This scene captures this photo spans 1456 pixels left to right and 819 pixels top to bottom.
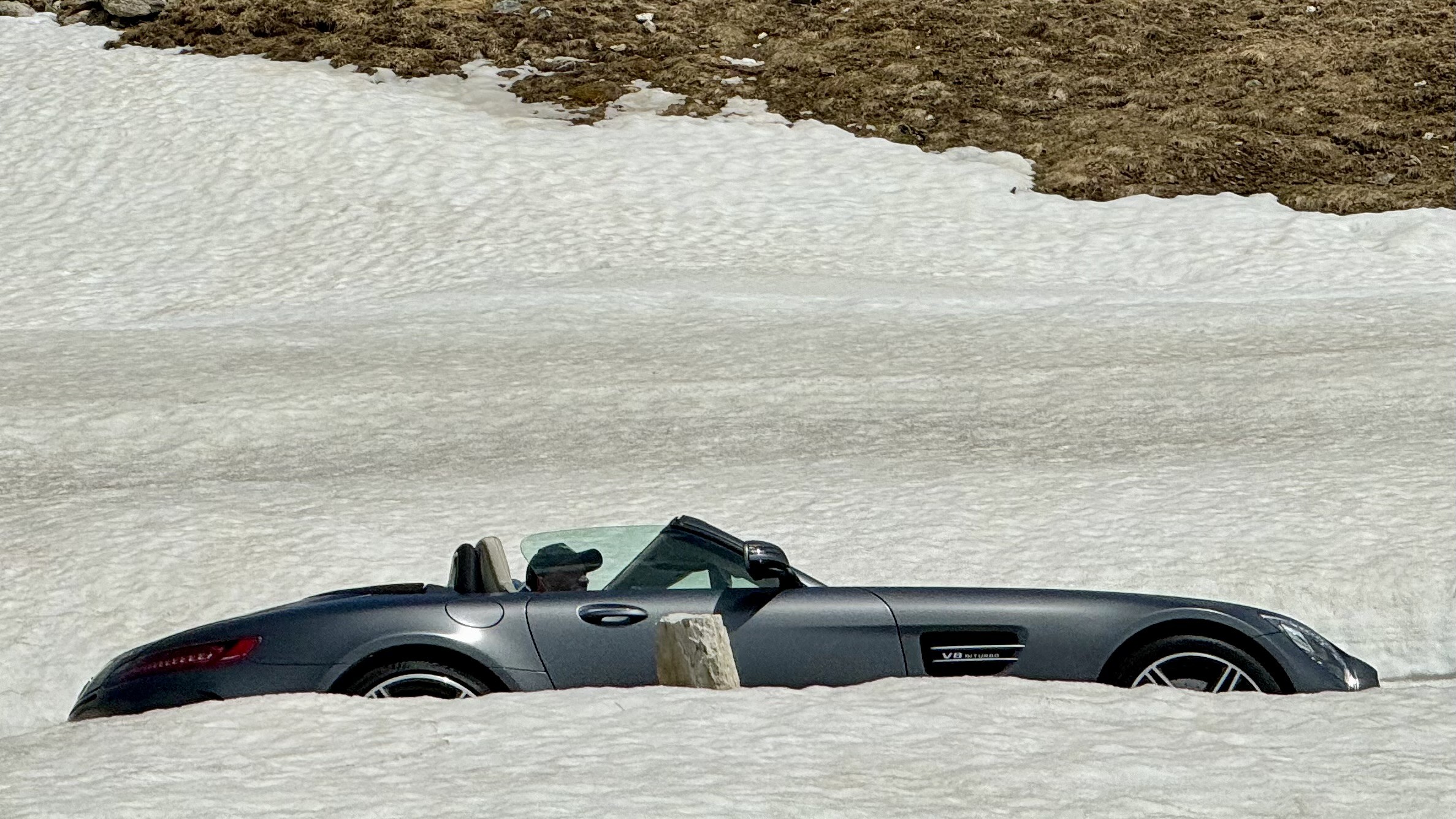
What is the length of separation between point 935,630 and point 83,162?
20167 mm

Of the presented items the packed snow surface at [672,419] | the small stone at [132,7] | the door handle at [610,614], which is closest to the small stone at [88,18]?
the small stone at [132,7]

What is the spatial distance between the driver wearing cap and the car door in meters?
0.14

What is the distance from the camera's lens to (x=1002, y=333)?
15875 millimetres

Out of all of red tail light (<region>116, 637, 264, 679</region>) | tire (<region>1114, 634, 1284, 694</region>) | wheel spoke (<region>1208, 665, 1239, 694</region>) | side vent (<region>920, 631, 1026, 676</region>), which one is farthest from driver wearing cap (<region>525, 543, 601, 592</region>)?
wheel spoke (<region>1208, 665, 1239, 694</region>)

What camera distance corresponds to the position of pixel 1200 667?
6133 mm

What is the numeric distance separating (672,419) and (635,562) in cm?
688

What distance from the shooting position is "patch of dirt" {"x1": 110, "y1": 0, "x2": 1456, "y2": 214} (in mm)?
21984

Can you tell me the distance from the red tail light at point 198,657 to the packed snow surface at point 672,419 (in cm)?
23

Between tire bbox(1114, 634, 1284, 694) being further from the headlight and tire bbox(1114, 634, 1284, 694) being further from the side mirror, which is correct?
the side mirror

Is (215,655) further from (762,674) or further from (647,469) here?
(647,469)

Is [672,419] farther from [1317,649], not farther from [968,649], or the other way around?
[1317,649]

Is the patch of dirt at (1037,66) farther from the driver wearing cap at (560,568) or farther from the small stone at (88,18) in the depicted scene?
the driver wearing cap at (560,568)

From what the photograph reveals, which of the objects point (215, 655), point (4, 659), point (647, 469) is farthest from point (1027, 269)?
point (215, 655)

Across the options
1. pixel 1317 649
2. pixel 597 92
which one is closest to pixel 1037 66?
pixel 597 92
